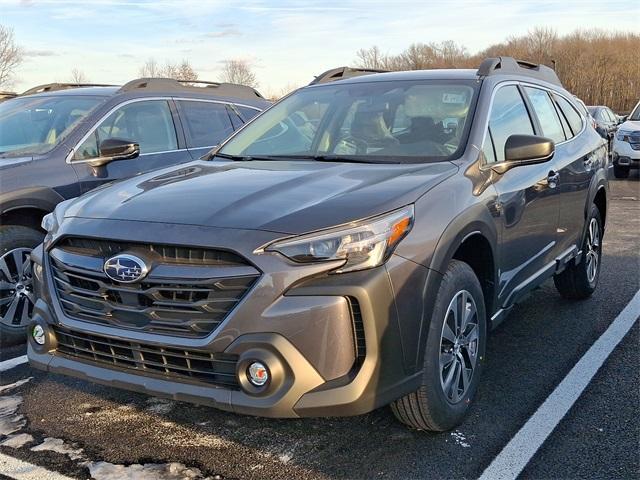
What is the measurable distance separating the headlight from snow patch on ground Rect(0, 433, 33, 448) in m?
1.64

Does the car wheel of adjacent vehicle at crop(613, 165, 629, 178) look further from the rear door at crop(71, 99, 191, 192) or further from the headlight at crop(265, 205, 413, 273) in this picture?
the headlight at crop(265, 205, 413, 273)

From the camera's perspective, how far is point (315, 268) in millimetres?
2611

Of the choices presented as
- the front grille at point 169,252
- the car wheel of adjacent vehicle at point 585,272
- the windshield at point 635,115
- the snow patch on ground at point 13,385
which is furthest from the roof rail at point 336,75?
the windshield at point 635,115

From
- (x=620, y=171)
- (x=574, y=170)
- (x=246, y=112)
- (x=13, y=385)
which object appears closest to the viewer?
(x=13, y=385)

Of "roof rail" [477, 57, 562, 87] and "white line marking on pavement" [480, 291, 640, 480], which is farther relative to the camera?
"roof rail" [477, 57, 562, 87]

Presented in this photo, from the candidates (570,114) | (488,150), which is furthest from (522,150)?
(570,114)

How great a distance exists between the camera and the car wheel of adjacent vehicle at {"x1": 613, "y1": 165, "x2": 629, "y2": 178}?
15.3 m

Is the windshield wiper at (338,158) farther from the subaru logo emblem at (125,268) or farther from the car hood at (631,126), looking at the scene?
the car hood at (631,126)

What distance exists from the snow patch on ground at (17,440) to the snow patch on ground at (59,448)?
83 millimetres

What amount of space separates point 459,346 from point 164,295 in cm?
144

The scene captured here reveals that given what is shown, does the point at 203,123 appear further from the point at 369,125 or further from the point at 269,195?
the point at 269,195

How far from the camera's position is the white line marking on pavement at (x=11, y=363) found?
4.23 m

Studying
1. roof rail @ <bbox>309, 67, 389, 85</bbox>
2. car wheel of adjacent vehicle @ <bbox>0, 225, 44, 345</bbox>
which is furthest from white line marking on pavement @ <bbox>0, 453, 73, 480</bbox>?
roof rail @ <bbox>309, 67, 389, 85</bbox>

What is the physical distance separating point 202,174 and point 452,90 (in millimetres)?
1611
